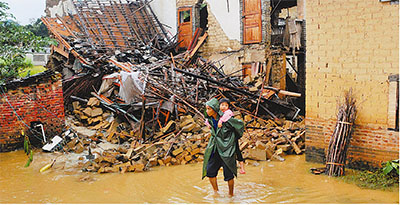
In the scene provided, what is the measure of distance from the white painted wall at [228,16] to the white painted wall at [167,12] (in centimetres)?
267

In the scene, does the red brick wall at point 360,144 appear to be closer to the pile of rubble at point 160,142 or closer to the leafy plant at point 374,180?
the leafy plant at point 374,180

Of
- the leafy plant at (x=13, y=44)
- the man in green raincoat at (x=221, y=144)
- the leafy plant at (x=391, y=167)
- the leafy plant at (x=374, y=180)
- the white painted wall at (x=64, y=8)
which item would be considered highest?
the white painted wall at (x=64, y=8)

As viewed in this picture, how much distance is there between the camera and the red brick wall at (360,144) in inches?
277

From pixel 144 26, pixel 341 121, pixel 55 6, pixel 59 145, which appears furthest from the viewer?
pixel 55 6

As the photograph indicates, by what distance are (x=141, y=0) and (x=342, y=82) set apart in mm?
14693

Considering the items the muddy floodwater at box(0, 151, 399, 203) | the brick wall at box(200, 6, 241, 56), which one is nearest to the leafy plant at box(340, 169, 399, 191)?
the muddy floodwater at box(0, 151, 399, 203)

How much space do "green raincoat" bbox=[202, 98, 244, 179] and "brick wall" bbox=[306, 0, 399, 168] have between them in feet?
10.1

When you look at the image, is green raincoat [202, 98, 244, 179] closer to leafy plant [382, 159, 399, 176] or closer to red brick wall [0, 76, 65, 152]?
leafy plant [382, 159, 399, 176]

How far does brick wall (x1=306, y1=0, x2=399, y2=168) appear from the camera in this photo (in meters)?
6.97

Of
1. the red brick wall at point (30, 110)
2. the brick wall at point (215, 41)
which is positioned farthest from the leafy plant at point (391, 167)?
the brick wall at point (215, 41)

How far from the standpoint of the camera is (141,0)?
1980cm

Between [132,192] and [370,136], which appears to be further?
[370,136]

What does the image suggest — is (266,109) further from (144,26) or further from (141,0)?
(141,0)

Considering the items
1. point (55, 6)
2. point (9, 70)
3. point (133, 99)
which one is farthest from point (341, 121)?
point (55, 6)
